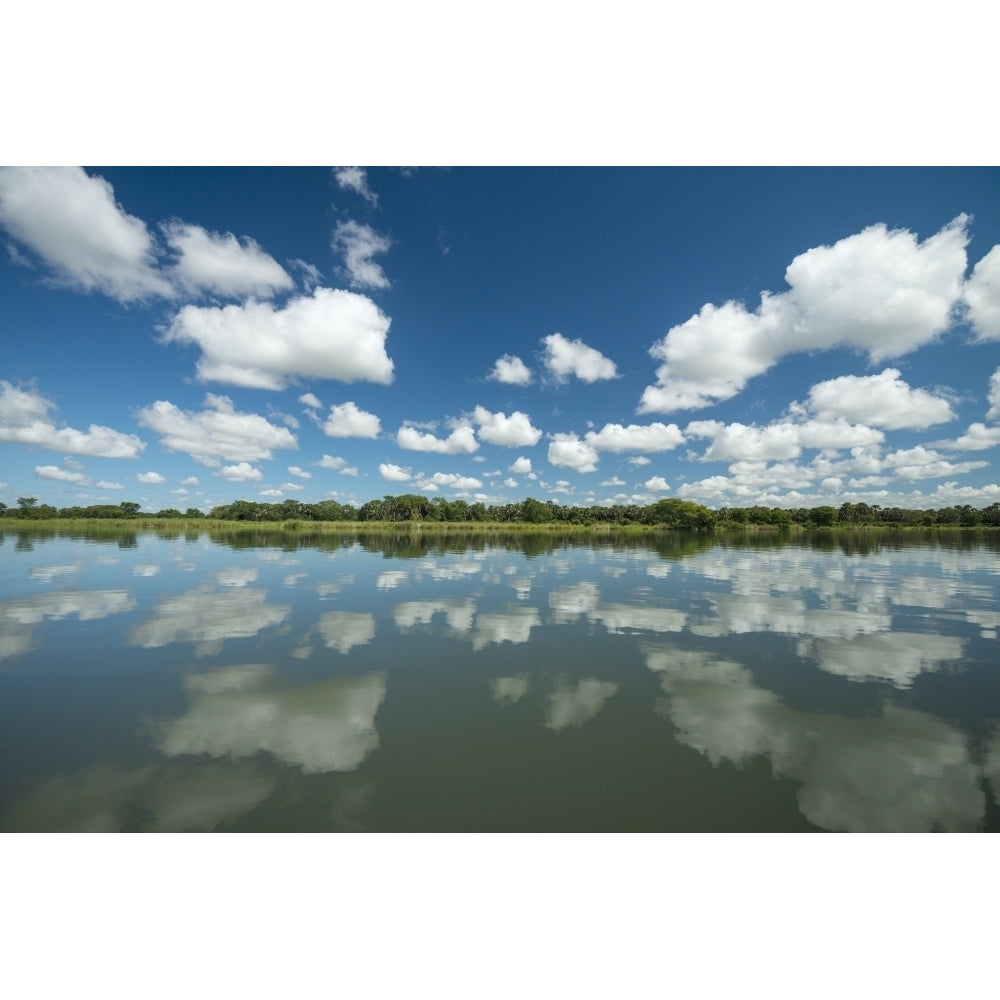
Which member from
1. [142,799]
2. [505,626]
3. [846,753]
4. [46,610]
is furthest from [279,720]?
[46,610]

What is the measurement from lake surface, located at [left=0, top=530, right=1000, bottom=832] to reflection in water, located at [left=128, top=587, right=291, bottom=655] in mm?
118

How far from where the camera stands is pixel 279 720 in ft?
26.4

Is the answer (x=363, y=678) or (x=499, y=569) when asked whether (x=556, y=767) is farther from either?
(x=499, y=569)

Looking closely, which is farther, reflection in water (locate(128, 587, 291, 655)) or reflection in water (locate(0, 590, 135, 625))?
reflection in water (locate(0, 590, 135, 625))

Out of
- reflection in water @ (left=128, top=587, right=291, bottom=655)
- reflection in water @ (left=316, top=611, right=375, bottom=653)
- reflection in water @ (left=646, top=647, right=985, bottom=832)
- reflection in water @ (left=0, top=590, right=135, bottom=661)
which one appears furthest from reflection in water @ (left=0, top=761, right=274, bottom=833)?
reflection in water @ (left=0, top=590, right=135, bottom=661)

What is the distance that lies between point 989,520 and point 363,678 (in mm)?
233461

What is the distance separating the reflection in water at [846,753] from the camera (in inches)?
228

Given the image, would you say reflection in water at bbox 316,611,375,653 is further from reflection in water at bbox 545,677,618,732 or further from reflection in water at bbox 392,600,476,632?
reflection in water at bbox 545,677,618,732

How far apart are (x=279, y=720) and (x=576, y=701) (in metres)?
5.43

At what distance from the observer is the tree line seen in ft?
536

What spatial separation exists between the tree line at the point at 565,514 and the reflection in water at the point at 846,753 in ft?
502

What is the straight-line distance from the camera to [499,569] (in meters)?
29.5
